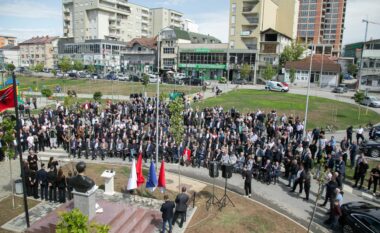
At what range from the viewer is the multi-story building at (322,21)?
109 meters

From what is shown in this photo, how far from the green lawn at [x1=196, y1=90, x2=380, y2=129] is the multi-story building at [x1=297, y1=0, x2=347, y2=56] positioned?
71.9 metres

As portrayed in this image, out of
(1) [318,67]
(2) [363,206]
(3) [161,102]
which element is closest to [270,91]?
(1) [318,67]

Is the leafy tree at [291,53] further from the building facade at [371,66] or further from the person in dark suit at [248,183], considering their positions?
the person in dark suit at [248,183]

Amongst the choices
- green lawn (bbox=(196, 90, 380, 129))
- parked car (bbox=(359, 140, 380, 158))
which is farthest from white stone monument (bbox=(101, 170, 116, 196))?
green lawn (bbox=(196, 90, 380, 129))

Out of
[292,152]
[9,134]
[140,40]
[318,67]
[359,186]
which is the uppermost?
[140,40]

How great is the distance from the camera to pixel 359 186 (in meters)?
16.4

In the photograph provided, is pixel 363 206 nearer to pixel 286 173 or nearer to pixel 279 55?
pixel 286 173

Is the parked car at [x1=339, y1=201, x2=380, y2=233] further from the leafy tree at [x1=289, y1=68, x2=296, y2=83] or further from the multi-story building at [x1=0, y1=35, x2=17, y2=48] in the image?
the multi-story building at [x1=0, y1=35, x2=17, y2=48]

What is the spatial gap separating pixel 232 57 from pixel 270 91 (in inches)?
892

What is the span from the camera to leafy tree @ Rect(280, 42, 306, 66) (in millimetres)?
69438

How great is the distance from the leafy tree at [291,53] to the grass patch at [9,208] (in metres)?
65.9

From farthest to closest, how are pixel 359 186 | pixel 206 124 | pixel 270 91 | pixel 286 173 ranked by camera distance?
pixel 270 91 < pixel 206 124 < pixel 286 173 < pixel 359 186

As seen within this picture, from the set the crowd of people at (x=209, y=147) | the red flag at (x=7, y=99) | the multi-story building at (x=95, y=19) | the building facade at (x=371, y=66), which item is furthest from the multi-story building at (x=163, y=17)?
the red flag at (x=7, y=99)

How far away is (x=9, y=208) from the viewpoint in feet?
41.4
